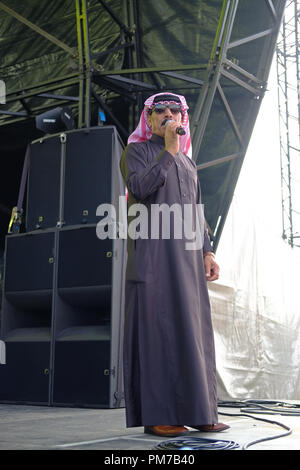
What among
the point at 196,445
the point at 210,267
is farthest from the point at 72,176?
the point at 196,445

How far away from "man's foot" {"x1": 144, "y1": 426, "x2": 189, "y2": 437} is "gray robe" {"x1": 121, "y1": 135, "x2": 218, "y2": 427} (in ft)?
0.10

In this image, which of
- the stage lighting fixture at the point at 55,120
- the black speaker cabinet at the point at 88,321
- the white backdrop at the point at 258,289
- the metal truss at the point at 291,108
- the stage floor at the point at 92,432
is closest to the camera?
the stage floor at the point at 92,432

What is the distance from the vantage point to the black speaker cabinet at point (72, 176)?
3.67 metres

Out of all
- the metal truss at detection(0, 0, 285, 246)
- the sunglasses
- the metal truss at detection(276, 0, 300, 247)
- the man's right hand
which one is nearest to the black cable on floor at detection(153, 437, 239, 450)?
the man's right hand

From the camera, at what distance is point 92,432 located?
6.74 feet

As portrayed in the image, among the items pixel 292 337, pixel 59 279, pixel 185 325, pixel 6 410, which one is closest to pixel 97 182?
pixel 59 279

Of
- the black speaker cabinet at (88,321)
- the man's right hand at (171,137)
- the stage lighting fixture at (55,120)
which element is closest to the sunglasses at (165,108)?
the man's right hand at (171,137)

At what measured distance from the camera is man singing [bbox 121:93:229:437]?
6.48 ft

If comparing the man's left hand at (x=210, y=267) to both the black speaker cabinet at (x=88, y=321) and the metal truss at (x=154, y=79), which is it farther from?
the metal truss at (x=154, y=79)

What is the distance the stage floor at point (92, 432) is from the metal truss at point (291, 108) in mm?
9117

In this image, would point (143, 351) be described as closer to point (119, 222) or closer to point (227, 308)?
point (119, 222)

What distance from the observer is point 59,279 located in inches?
142
